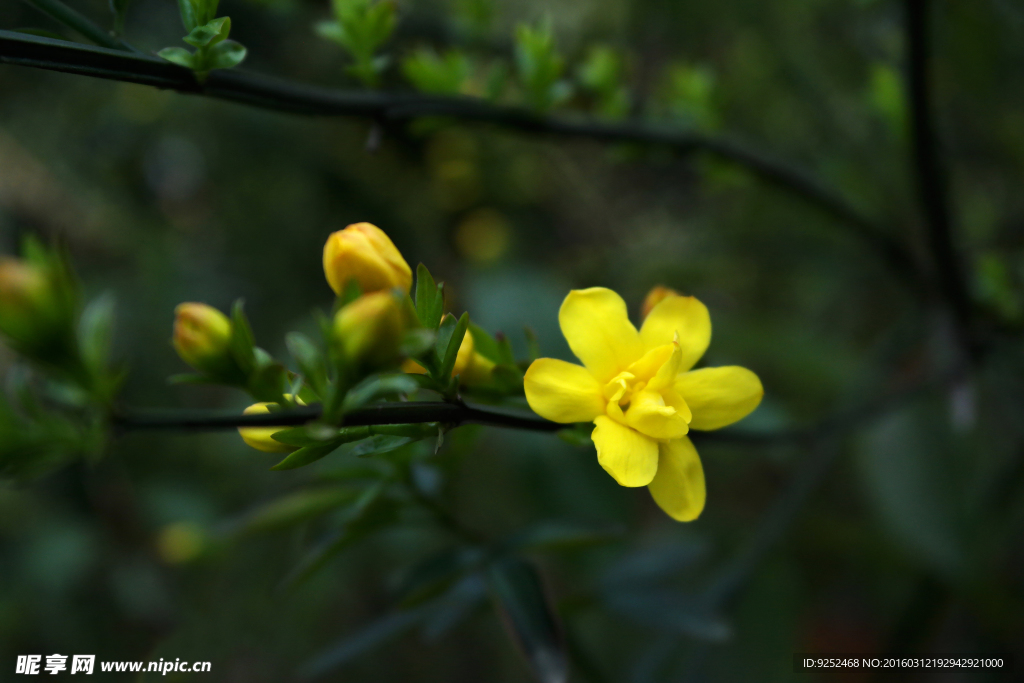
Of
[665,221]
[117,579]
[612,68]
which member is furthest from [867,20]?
[117,579]

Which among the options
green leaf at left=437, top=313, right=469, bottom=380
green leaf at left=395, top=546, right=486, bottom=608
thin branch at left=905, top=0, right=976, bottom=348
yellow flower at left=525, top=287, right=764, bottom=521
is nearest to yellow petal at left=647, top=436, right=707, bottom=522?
yellow flower at left=525, top=287, right=764, bottom=521

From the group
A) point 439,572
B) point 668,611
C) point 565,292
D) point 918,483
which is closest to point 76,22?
point 439,572

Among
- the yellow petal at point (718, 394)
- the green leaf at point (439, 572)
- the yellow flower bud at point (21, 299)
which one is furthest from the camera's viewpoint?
the green leaf at point (439, 572)

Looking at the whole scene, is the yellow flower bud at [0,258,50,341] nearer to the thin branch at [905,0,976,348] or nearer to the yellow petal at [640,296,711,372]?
the yellow petal at [640,296,711,372]

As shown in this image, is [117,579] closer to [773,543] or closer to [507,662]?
[507,662]

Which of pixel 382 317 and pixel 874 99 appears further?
pixel 874 99

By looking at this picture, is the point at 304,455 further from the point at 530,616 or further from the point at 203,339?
the point at 530,616

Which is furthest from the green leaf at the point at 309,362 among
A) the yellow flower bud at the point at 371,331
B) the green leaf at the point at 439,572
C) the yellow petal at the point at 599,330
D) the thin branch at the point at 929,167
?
the thin branch at the point at 929,167

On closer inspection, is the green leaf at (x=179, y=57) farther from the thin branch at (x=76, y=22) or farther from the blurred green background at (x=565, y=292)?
the blurred green background at (x=565, y=292)
